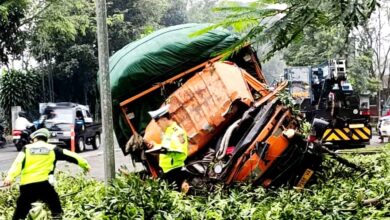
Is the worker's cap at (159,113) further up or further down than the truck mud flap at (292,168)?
further up

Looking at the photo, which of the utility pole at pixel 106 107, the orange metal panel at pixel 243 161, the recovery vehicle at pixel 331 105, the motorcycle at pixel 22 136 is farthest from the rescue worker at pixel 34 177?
the motorcycle at pixel 22 136

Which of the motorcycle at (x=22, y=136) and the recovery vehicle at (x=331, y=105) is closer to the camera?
the recovery vehicle at (x=331, y=105)

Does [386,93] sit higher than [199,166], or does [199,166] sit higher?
[199,166]

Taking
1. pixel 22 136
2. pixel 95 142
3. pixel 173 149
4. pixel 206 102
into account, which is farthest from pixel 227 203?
pixel 95 142

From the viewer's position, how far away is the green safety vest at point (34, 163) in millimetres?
5758

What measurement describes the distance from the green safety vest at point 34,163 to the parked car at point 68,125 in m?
12.2

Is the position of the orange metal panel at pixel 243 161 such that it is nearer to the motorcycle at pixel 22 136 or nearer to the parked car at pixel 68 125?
the parked car at pixel 68 125

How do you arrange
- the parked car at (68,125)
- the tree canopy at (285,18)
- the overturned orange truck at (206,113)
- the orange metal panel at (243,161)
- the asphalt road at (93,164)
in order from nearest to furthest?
the tree canopy at (285,18)
the orange metal panel at (243,161)
the overturned orange truck at (206,113)
the asphalt road at (93,164)
the parked car at (68,125)

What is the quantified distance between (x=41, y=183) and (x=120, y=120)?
7.53 feet

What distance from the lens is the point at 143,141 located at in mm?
7363

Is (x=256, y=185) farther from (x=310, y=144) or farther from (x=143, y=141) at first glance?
(x=143, y=141)

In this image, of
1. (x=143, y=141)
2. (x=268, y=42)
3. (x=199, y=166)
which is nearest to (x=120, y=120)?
(x=143, y=141)

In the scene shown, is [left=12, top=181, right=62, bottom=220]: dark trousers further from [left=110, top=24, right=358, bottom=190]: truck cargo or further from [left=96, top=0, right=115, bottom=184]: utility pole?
[left=110, top=24, right=358, bottom=190]: truck cargo

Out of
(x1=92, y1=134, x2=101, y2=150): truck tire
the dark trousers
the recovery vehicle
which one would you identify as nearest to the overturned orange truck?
the dark trousers
